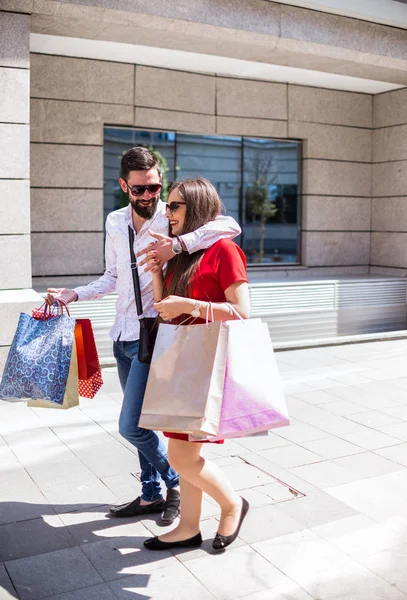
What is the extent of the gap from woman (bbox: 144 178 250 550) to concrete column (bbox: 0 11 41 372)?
4.51m

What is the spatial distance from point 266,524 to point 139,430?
983 mm

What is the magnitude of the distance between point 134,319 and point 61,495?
1.41 meters

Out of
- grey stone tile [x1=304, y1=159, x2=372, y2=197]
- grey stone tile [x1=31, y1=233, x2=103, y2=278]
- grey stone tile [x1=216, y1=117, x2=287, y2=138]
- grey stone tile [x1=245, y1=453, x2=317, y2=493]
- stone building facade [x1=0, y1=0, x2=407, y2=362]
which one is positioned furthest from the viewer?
grey stone tile [x1=304, y1=159, x2=372, y2=197]

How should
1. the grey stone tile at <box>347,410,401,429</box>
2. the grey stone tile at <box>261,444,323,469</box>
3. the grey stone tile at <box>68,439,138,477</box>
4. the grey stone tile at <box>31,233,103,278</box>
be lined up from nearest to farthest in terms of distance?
the grey stone tile at <box>68,439,138,477</box> < the grey stone tile at <box>261,444,323,469</box> < the grey stone tile at <box>347,410,401,429</box> < the grey stone tile at <box>31,233,103,278</box>

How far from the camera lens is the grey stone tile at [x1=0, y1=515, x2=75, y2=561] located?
382cm

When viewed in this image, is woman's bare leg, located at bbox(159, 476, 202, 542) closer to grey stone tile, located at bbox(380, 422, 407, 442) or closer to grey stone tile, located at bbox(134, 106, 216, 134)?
grey stone tile, located at bbox(380, 422, 407, 442)

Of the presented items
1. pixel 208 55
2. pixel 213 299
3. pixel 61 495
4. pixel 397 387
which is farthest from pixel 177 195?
pixel 208 55

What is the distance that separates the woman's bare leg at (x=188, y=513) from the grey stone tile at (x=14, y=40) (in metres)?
5.81

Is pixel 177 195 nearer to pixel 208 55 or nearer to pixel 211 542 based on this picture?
pixel 211 542

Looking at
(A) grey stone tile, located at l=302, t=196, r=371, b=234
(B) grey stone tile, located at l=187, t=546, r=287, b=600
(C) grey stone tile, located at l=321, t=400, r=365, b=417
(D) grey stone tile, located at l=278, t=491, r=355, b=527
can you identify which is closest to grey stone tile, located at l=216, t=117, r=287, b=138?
(A) grey stone tile, located at l=302, t=196, r=371, b=234

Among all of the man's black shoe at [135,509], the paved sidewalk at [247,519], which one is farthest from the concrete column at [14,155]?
the man's black shoe at [135,509]

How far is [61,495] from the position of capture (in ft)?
15.1

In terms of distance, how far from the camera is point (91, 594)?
3357mm

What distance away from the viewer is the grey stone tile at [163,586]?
335 cm
